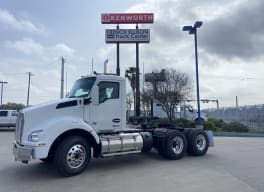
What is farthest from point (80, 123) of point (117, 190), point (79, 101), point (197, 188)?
point (197, 188)

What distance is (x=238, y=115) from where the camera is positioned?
23.4 meters

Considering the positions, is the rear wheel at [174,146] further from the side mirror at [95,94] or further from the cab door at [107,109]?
the side mirror at [95,94]

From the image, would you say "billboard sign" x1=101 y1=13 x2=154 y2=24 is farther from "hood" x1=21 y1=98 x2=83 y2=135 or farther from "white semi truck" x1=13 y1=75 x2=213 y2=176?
"hood" x1=21 y1=98 x2=83 y2=135

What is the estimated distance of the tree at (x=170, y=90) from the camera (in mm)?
23438

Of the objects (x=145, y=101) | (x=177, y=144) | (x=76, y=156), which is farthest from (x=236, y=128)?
(x=76, y=156)

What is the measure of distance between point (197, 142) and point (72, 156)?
512cm

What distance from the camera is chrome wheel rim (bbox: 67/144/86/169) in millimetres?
5637

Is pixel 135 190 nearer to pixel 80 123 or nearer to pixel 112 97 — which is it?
pixel 80 123

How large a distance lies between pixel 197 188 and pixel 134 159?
3367 millimetres

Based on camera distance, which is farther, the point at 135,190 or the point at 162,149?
the point at 162,149

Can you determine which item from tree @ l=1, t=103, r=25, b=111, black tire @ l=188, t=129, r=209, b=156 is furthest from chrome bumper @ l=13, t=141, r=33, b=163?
tree @ l=1, t=103, r=25, b=111

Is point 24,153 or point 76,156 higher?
point 24,153

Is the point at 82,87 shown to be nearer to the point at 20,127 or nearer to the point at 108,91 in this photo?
the point at 108,91

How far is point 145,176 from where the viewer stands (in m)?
5.59
